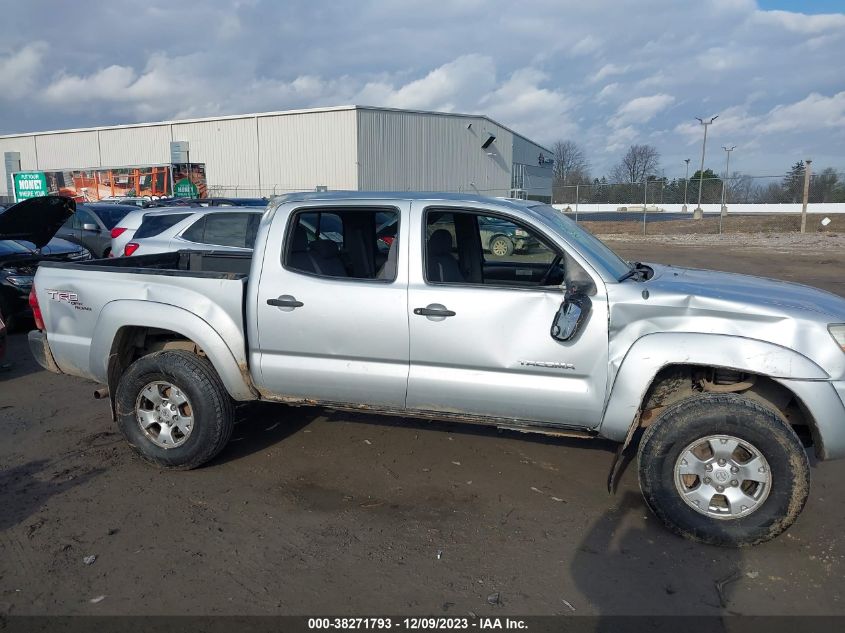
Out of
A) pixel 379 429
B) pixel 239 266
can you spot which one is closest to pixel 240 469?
pixel 379 429

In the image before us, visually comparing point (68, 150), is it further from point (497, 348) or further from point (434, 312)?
point (497, 348)

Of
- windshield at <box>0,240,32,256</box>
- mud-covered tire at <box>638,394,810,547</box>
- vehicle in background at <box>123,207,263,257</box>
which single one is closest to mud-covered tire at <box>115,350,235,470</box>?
mud-covered tire at <box>638,394,810,547</box>

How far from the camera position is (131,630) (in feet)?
10.0

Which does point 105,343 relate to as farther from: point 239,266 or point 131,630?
point 131,630

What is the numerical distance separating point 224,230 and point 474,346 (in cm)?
674

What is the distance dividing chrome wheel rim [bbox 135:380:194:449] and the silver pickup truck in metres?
0.01

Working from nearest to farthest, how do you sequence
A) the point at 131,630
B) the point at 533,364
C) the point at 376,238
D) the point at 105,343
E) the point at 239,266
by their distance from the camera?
1. the point at 131,630
2. the point at 533,364
3. the point at 105,343
4. the point at 376,238
5. the point at 239,266

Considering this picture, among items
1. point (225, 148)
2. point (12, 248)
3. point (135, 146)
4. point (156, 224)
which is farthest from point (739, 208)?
point (12, 248)

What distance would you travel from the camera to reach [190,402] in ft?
15.0

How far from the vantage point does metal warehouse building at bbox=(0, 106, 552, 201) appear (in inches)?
1452

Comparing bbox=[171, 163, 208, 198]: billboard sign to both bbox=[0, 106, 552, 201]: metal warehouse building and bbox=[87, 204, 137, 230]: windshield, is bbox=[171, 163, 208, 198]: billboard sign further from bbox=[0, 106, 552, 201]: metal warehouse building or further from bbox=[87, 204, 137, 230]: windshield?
bbox=[87, 204, 137, 230]: windshield

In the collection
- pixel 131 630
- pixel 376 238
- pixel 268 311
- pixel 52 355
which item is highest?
pixel 376 238

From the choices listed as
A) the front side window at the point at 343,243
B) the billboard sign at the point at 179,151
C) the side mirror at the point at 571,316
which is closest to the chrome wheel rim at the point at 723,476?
the side mirror at the point at 571,316

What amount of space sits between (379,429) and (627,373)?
237 centimetres
